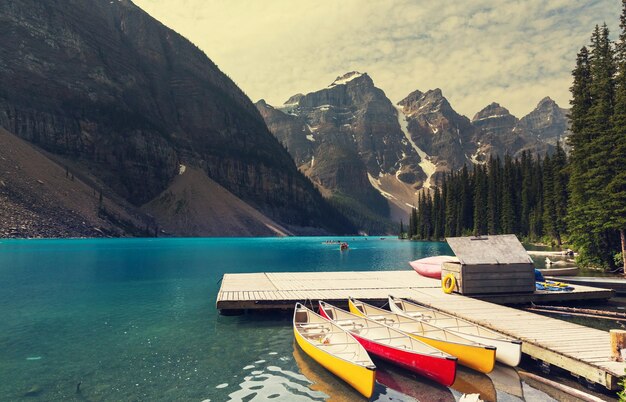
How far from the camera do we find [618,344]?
40.8 feet

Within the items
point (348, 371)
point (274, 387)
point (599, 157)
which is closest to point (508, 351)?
point (348, 371)

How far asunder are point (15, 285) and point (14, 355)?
2481cm

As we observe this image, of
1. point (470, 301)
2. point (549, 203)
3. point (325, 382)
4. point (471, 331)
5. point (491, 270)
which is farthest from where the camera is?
point (549, 203)

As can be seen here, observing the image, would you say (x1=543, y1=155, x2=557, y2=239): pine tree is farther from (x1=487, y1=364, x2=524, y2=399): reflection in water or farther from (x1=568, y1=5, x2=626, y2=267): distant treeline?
(x1=487, y1=364, x2=524, y2=399): reflection in water

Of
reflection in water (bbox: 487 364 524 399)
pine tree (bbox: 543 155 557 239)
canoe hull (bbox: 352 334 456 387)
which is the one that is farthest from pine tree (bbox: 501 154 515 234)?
canoe hull (bbox: 352 334 456 387)

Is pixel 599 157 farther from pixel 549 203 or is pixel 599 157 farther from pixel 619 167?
pixel 549 203

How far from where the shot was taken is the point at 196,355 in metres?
16.9

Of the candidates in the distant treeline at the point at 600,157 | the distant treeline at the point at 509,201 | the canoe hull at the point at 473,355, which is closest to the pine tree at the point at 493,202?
the distant treeline at the point at 509,201

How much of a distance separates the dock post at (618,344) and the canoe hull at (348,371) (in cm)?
775

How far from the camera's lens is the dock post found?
1238 cm

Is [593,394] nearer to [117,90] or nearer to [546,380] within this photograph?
[546,380]

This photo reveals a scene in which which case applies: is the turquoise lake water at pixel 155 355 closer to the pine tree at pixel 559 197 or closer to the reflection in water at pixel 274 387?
the reflection in water at pixel 274 387

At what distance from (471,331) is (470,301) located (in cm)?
726

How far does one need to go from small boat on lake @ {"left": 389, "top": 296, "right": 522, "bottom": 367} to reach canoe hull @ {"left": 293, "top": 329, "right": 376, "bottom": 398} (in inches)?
203
